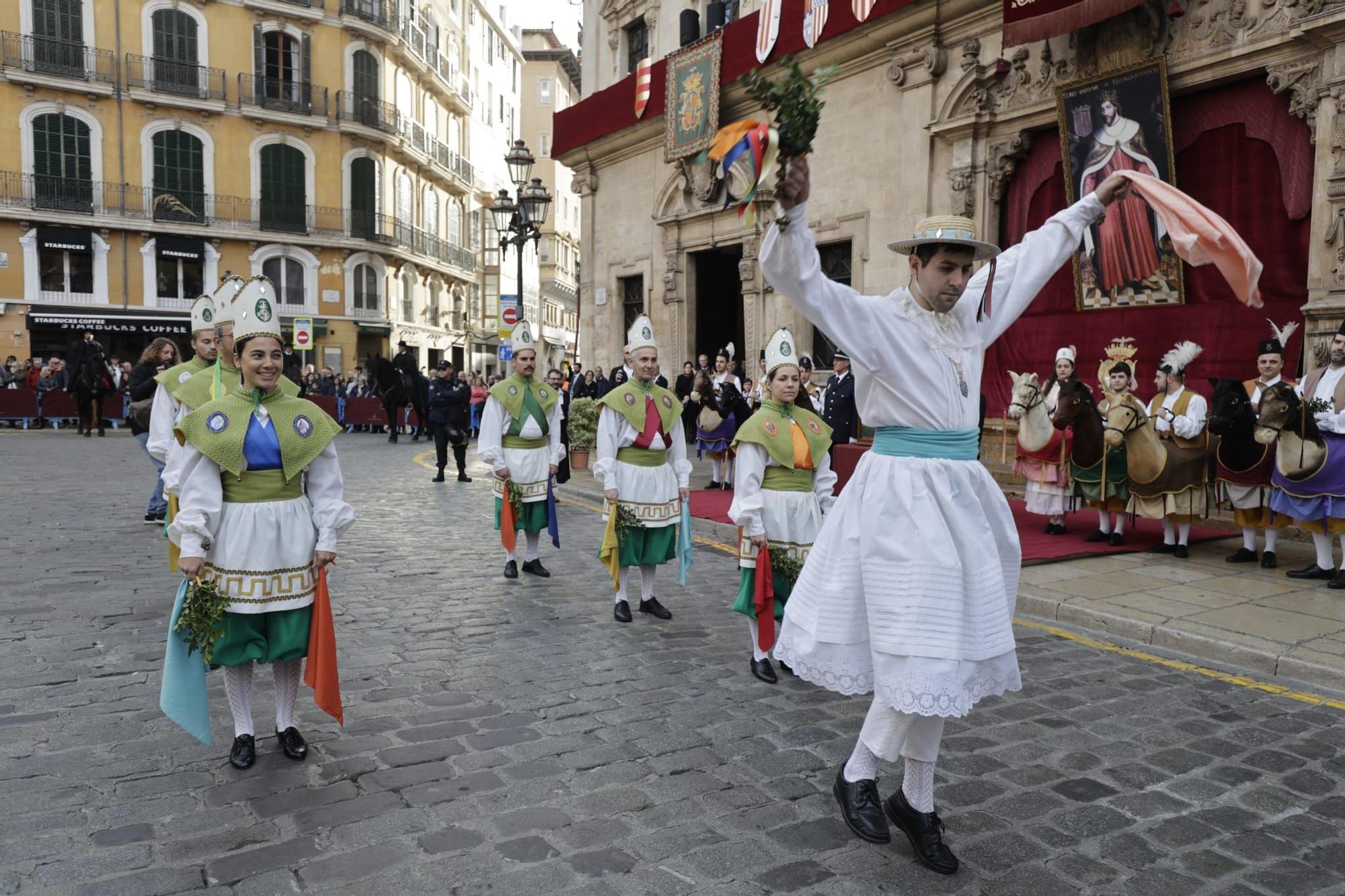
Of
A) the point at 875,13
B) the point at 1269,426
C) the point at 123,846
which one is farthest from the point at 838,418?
the point at 123,846

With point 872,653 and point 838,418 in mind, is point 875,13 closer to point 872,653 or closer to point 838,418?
point 838,418

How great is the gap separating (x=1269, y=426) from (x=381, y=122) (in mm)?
39752

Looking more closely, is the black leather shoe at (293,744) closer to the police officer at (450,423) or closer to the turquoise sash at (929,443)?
the turquoise sash at (929,443)

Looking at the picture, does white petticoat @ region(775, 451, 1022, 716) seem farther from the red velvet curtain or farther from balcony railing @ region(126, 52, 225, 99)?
balcony railing @ region(126, 52, 225, 99)

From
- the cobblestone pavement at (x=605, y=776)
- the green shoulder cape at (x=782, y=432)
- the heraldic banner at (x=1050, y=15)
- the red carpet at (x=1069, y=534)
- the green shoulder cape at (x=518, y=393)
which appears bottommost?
the cobblestone pavement at (x=605, y=776)

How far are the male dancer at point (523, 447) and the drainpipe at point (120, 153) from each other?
33362mm

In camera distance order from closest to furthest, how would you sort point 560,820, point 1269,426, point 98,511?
point 560,820 → point 1269,426 → point 98,511

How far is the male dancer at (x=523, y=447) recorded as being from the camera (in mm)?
8375

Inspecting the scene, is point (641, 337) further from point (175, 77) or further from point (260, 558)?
point (175, 77)

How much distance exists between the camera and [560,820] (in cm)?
368

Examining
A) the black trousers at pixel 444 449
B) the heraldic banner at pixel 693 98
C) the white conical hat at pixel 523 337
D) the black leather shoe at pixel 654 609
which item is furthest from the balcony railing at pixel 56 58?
the black leather shoe at pixel 654 609

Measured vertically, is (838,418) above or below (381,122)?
below

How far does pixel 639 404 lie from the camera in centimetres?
705

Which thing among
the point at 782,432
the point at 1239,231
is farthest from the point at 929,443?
the point at 1239,231
